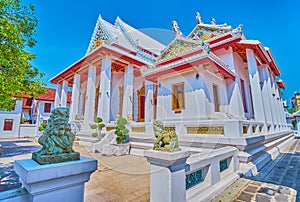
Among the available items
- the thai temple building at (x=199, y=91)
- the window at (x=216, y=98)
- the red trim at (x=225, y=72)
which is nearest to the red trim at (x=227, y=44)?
the thai temple building at (x=199, y=91)

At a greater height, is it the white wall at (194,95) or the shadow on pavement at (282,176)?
the white wall at (194,95)

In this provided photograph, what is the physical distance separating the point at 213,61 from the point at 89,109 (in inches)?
348

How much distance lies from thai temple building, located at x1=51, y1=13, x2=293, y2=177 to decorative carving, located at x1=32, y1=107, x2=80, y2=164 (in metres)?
4.22

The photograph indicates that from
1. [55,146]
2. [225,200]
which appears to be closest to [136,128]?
[225,200]

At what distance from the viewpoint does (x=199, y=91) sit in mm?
6988

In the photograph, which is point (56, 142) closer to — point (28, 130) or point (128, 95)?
point (128, 95)

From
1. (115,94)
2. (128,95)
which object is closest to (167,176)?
(128,95)

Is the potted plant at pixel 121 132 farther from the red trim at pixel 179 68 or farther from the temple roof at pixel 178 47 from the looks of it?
the temple roof at pixel 178 47

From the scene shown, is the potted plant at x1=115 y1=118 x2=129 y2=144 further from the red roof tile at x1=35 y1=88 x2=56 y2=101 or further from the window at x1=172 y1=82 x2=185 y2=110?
the red roof tile at x1=35 y1=88 x2=56 y2=101

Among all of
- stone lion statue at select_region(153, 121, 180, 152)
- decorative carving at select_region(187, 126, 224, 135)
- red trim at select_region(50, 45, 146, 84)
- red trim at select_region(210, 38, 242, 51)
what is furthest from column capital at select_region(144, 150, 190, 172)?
red trim at select_region(50, 45, 146, 84)

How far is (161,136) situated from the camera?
2262 mm

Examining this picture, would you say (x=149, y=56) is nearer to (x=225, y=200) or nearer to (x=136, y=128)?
(x=136, y=128)

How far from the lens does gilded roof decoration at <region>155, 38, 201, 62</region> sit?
8.40m

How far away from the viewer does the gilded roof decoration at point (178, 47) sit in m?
8.40
